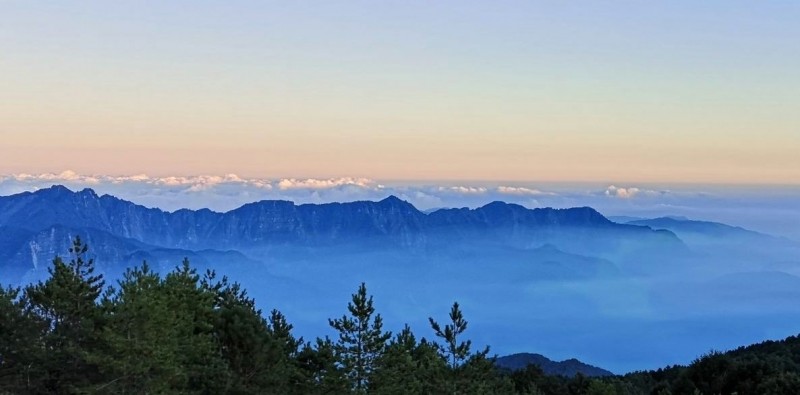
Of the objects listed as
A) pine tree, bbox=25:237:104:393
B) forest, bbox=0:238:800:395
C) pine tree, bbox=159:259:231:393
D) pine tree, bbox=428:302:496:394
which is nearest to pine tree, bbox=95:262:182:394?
forest, bbox=0:238:800:395

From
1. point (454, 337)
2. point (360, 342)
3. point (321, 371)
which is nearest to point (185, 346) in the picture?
point (360, 342)

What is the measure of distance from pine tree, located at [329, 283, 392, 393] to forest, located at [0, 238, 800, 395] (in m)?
0.06

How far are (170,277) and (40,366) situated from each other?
9.08 m

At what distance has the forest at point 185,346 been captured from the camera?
31234 millimetres

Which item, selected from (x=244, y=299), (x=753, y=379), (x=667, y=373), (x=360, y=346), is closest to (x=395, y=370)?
(x=360, y=346)

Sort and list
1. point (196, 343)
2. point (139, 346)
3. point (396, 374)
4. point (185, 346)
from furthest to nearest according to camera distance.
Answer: point (396, 374) → point (196, 343) → point (185, 346) → point (139, 346)

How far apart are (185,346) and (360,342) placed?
12408 millimetres

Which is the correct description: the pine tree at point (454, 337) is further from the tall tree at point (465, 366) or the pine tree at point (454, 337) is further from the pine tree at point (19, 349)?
the pine tree at point (19, 349)

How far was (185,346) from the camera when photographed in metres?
33.6

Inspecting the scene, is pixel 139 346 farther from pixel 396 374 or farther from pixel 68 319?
pixel 396 374

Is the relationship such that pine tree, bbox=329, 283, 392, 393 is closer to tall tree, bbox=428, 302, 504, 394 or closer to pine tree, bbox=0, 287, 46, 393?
tall tree, bbox=428, 302, 504, 394

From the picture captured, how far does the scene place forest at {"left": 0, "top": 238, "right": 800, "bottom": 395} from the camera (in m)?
31.2

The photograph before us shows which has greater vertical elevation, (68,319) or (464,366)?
(68,319)

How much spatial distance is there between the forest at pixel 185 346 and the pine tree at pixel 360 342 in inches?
2.4
